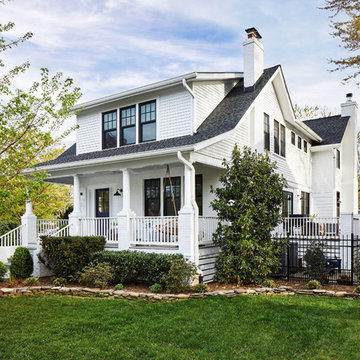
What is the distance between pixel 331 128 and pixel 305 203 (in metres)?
5.10

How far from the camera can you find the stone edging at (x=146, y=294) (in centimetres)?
832

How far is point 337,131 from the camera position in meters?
20.1

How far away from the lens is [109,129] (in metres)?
14.0

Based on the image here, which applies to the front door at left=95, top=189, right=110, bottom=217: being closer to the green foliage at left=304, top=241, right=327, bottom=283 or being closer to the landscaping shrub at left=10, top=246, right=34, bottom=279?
the landscaping shrub at left=10, top=246, right=34, bottom=279

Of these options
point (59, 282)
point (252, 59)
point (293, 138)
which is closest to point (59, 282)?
point (59, 282)

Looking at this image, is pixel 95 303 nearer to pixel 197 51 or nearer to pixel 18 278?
pixel 18 278

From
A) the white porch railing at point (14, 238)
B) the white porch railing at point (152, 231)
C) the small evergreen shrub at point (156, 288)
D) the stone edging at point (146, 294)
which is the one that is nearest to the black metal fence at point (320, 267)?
the stone edging at point (146, 294)

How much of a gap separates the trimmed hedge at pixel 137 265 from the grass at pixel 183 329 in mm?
1390

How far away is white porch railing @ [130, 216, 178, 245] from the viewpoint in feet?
34.1

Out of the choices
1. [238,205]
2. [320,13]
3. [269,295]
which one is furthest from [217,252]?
[320,13]

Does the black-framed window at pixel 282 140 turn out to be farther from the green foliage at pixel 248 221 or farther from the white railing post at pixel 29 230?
the white railing post at pixel 29 230

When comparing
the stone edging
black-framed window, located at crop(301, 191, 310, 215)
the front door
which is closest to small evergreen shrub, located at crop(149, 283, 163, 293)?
the stone edging

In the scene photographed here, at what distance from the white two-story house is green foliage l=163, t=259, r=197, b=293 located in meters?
0.58

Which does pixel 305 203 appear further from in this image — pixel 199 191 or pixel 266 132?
pixel 199 191
